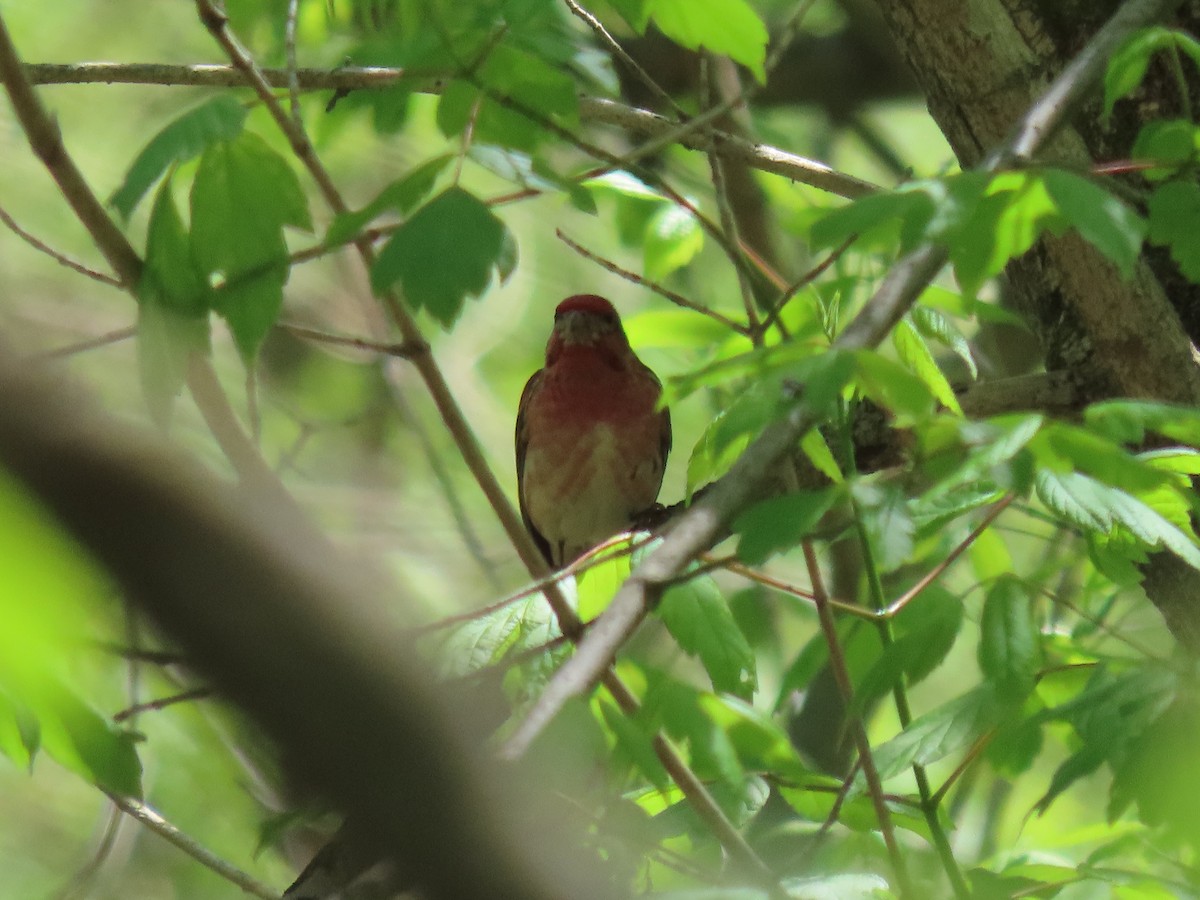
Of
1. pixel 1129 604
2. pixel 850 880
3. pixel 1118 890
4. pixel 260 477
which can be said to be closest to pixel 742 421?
pixel 260 477

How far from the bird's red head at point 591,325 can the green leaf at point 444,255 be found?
3.88m

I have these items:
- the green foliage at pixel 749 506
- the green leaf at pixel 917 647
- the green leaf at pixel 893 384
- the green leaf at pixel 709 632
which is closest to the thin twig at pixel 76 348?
the green foliage at pixel 749 506

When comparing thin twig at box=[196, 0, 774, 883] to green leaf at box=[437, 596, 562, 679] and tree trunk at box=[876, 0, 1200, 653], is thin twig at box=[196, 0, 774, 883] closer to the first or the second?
green leaf at box=[437, 596, 562, 679]

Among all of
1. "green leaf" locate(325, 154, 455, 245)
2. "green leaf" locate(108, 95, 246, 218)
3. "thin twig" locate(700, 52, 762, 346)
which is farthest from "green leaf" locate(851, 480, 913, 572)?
"green leaf" locate(108, 95, 246, 218)

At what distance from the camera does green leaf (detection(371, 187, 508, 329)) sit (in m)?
2.22

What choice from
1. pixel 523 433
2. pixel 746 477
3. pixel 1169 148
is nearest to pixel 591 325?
pixel 523 433

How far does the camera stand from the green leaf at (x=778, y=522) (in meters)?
2.06

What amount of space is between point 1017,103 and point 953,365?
204cm

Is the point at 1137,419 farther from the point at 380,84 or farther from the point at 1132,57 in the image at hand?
the point at 380,84

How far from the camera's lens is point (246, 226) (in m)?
2.50

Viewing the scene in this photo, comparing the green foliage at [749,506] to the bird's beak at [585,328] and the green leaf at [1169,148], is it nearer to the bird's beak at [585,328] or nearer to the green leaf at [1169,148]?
the green leaf at [1169,148]

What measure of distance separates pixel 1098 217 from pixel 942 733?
1.26m

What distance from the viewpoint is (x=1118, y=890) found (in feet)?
10.5

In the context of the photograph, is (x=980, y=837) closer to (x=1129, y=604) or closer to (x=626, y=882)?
(x=1129, y=604)
